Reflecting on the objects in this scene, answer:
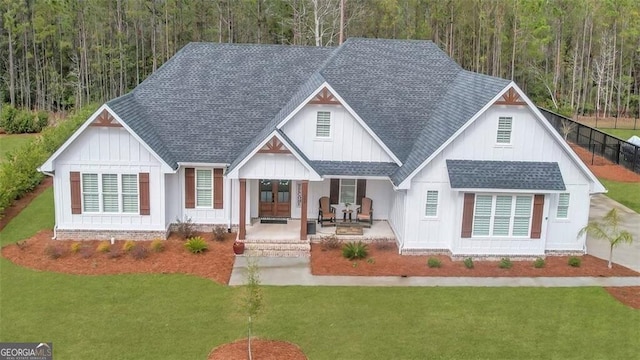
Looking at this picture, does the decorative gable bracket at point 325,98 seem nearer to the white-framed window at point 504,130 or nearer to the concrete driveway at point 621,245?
the white-framed window at point 504,130

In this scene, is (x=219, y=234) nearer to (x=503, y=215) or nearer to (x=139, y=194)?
(x=139, y=194)

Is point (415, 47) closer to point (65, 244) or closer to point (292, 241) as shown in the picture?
point (292, 241)

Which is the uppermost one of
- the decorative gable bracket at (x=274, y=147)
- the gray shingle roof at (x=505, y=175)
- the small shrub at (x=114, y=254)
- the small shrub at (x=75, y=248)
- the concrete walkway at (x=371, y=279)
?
the decorative gable bracket at (x=274, y=147)

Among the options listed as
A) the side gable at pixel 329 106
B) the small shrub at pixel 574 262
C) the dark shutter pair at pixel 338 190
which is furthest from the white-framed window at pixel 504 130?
the dark shutter pair at pixel 338 190

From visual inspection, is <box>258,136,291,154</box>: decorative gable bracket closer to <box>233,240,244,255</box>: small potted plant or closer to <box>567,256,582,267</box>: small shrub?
<box>233,240,244,255</box>: small potted plant

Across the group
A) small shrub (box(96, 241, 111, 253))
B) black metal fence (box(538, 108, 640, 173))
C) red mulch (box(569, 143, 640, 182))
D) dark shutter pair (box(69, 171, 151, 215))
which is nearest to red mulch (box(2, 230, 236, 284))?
small shrub (box(96, 241, 111, 253))

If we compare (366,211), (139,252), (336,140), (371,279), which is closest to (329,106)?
(336,140)
